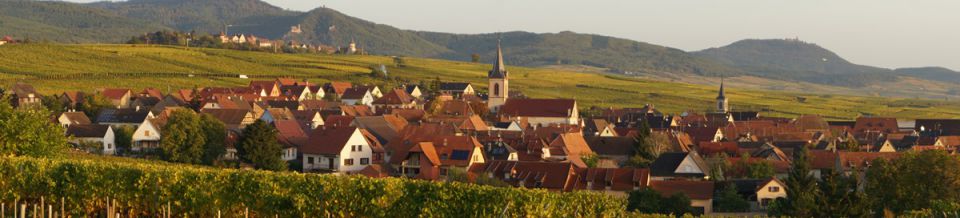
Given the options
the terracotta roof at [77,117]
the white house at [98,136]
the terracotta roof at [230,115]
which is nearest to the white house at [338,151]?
the white house at [98,136]

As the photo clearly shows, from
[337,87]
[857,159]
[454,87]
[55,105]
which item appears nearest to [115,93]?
[55,105]

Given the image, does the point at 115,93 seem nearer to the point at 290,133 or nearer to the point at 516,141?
the point at 290,133

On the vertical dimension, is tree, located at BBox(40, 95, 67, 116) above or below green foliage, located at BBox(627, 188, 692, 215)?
above

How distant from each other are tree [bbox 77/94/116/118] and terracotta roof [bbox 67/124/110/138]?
15.8 meters

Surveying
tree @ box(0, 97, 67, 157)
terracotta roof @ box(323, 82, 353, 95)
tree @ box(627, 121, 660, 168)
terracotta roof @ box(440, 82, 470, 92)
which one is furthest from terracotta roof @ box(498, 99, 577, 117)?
tree @ box(0, 97, 67, 157)

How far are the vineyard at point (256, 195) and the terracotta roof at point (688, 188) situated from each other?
23.9m

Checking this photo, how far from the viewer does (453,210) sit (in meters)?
29.2

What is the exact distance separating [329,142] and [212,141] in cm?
659

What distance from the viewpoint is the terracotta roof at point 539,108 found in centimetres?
11738

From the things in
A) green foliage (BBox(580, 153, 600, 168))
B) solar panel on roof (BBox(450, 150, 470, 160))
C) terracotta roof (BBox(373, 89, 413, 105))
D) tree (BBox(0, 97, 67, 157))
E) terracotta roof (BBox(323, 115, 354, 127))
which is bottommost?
green foliage (BBox(580, 153, 600, 168))

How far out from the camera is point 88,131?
76875 mm

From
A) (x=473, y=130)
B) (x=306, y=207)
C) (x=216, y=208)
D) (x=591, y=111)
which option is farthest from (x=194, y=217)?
(x=591, y=111)

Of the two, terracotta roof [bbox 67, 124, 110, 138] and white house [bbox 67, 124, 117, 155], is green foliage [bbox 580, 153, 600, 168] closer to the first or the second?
white house [bbox 67, 124, 117, 155]

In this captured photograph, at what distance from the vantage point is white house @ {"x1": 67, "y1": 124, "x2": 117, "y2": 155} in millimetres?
75125
